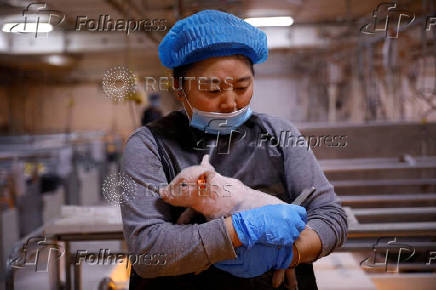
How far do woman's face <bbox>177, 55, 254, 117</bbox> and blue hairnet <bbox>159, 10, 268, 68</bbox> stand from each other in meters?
0.02

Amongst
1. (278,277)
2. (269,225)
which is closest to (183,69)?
(269,225)

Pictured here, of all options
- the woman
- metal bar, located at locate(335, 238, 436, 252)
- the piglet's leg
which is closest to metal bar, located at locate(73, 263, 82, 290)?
the woman

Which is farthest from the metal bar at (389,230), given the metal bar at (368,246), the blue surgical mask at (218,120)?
the blue surgical mask at (218,120)

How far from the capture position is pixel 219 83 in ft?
2.19

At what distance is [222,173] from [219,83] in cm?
18

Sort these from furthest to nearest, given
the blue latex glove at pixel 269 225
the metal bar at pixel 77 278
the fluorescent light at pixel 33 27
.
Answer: the metal bar at pixel 77 278, the fluorescent light at pixel 33 27, the blue latex glove at pixel 269 225

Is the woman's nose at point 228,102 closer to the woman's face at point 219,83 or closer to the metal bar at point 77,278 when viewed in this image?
the woman's face at point 219,83

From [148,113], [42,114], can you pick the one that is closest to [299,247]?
[148,113]

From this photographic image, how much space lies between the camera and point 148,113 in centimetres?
120

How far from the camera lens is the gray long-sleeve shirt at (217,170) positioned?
63 centimetres

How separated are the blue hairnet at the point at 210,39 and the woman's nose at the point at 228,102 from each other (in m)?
0.07

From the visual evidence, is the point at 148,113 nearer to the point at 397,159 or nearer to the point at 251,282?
the point at 251,282

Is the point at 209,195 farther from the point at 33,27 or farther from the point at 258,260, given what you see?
the point at 33,27

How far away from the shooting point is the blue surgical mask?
0.69 m
